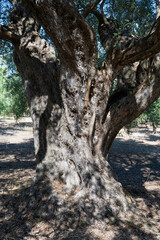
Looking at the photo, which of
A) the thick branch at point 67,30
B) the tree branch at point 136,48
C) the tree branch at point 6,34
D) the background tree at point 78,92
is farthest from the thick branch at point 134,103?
the tree branch at point 6,34

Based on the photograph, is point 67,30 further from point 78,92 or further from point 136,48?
point 136,48

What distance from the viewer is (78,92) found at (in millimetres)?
4207

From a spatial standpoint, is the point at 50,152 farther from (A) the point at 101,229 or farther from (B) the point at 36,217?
(A) the point at 101,229

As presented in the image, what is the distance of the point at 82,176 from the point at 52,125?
1.42 metres

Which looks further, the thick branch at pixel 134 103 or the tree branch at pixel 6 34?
Result: the thick branch at pixel 134 103

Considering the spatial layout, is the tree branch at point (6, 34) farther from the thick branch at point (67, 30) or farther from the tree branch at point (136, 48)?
the tree branch at point (136, 48)

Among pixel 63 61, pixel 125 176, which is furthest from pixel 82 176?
pixel 125 176

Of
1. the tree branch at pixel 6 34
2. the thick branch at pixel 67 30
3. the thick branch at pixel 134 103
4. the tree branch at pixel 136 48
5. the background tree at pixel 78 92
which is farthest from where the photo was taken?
the thick branch at pixel 134 103

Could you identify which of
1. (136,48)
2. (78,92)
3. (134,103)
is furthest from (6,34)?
(134,103)

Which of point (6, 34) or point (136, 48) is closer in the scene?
point (136, 48)

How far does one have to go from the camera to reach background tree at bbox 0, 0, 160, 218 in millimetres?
3784

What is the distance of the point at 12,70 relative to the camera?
11992mm

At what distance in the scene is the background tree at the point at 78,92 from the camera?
3.78 meters

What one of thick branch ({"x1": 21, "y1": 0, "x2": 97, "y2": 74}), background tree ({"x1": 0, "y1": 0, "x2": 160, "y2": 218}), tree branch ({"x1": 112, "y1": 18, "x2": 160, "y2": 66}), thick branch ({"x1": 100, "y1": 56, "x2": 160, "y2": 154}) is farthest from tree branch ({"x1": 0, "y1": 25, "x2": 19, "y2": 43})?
thick branch ({"x1": 100, "y1": 56, "x2": 160, "y2": 154})
